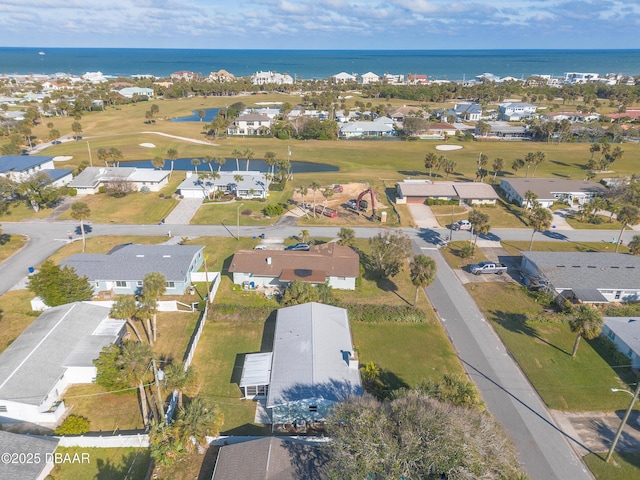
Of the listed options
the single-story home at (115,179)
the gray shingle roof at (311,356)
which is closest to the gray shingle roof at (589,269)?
the gray shingle roof at (311,356)

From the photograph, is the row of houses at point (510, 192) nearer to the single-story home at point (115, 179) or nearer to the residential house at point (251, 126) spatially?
the single-story home at point (115, 179)

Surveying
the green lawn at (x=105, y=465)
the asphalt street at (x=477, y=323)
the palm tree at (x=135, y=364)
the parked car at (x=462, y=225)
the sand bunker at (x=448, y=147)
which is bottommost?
the green lawn at (x=105, y=465)

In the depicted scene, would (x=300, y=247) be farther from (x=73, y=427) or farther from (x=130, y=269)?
(x=73, y=427)

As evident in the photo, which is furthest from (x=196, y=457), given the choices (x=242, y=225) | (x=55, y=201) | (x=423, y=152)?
(x=423, y=152)

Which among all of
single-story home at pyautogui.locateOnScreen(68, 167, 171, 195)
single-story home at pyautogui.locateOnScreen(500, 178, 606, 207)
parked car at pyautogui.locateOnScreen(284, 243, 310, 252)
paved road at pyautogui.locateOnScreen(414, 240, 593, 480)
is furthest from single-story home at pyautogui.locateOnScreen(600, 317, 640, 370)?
single-story home at pyautogui.locateOnScreen(68, 167, 171, 195)

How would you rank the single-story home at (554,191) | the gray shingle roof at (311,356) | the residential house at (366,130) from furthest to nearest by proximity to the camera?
the residential house at (366,130), the single-story home at (554,191), the gray shingle roof at (311,356)

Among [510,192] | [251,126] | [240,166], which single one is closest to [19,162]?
[240,166]

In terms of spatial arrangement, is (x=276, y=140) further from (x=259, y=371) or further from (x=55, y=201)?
(x=259, y=371)
